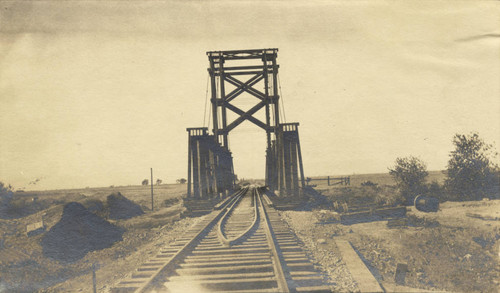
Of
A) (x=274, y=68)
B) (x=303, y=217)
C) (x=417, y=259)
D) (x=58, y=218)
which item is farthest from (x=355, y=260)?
(x=274, y=68)

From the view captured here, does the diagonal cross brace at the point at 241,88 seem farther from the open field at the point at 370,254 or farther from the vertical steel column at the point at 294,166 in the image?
the open field at the point at 370,254

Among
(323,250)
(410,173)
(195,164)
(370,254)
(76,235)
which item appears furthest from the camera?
(410,173)

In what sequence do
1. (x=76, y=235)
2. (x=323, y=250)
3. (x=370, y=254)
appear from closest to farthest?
(x=323, y=250) → (x=370, y=254) → (x=76, y=235)

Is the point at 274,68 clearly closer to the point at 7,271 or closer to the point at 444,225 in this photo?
the point at 444,225

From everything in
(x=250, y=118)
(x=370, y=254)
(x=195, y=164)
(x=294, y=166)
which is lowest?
(x=370, y=254)

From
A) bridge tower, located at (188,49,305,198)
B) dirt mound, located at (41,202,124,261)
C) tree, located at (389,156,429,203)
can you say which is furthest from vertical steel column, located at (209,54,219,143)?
tree, located at (389,156,429,203)

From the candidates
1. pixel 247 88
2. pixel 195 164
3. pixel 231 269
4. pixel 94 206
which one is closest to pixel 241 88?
pixel 247 88

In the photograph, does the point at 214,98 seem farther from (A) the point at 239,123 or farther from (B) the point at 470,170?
(B) the point at 470,170
